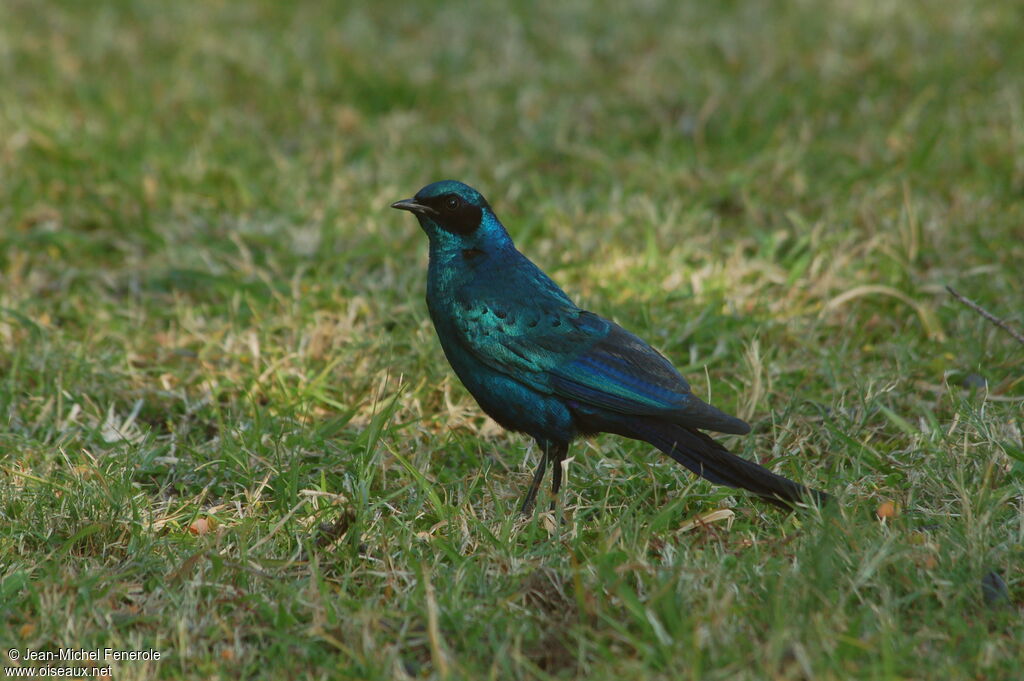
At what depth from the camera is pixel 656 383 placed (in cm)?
352

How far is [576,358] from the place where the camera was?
142 inches

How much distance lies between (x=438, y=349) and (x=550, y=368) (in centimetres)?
109

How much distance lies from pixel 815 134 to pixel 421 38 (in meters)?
3.16

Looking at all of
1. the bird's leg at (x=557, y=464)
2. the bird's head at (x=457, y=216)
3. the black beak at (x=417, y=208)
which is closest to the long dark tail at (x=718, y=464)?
the bird's leg at (x=557, y=464)

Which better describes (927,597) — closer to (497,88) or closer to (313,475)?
(313,475)

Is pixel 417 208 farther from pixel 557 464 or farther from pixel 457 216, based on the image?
pixel 557 464

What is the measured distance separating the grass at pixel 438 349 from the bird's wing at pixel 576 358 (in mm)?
320

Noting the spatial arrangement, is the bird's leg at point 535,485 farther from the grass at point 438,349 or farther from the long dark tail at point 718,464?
the long dark tail at point 718,464

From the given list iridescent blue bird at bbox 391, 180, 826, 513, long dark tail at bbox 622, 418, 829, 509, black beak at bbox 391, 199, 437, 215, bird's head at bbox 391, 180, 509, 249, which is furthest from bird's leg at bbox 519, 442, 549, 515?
black beak at bbox 391, 199, 437, 215

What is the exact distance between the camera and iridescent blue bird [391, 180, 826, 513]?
3439mm

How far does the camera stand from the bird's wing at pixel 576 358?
11.5 ft

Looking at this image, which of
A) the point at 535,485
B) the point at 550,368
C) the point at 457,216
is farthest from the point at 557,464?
the point at 457,216

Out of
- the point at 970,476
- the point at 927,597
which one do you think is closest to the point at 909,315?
the point at 970,476

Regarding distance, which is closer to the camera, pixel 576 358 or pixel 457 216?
pixel 576 358
